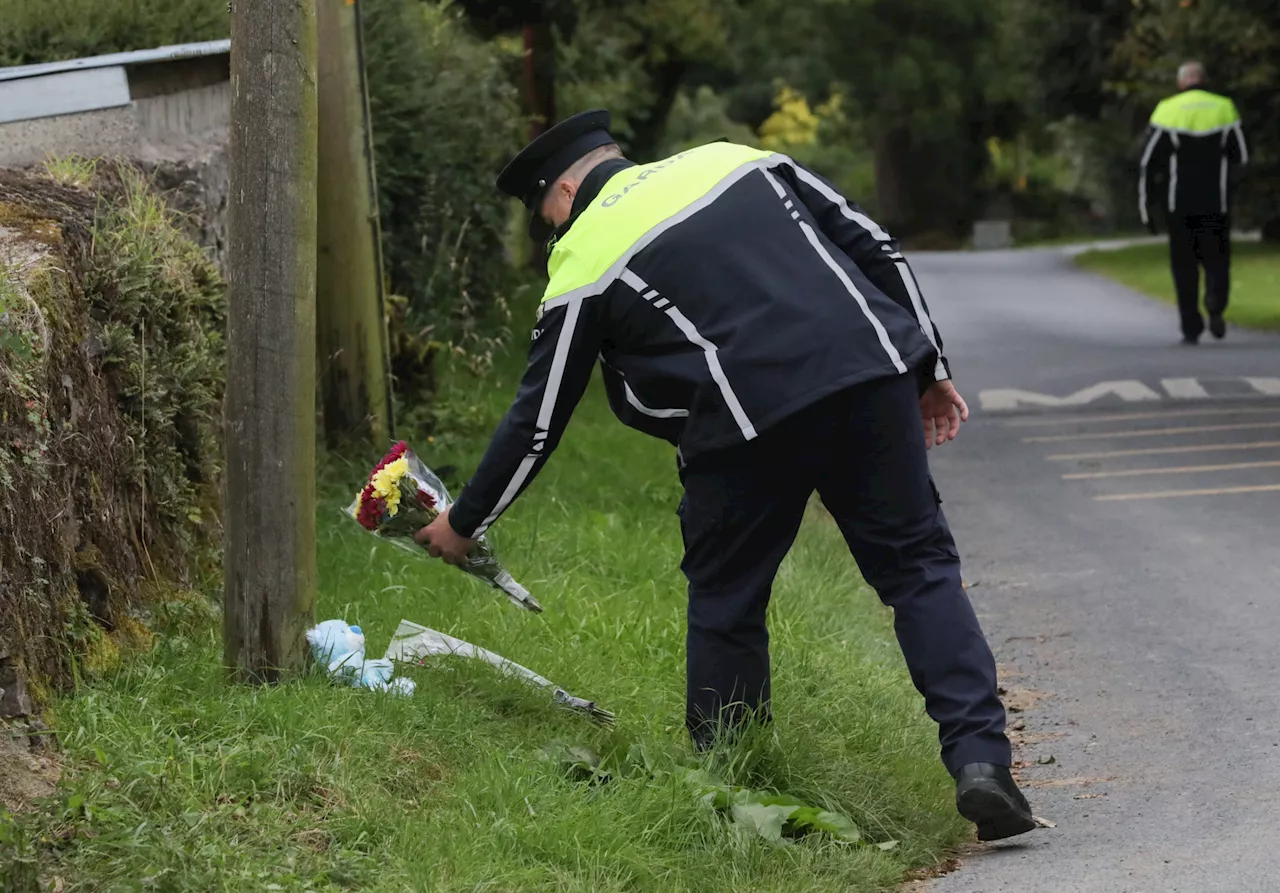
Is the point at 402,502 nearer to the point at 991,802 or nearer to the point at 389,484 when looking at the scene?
the point at 389,484

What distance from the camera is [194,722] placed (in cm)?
472

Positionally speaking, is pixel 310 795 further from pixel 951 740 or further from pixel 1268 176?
pixel 1268 176

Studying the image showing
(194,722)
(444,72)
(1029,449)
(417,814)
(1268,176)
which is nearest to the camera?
(417,814)

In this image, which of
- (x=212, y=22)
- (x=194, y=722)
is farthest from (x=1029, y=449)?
(x=194, y=722)

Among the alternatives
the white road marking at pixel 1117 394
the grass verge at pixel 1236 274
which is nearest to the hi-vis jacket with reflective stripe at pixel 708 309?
the white road marking at pixel 1117 394

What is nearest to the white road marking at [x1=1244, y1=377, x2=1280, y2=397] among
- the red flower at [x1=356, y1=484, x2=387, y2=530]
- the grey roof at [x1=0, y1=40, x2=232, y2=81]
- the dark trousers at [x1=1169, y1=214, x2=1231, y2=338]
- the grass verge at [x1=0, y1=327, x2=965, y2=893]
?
the dark trousers at [x1=1169, y1=214, x2=1231, y2=338]

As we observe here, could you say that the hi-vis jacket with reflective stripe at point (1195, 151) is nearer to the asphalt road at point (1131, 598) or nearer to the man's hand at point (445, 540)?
the asphalt road at point (1131, 598)

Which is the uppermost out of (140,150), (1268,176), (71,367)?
(140,150)

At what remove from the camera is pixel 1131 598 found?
7562mm

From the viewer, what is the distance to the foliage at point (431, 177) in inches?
472

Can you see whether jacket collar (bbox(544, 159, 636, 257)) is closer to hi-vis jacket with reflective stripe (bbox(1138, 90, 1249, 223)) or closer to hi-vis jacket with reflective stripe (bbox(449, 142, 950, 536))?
hi-vis jacket with reflective stripe (bbox(449, 142, 950, 536))

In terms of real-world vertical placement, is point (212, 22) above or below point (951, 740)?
above

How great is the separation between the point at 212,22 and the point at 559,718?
5756mm

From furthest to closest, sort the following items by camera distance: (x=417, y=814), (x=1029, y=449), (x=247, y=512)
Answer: (x=1029, y=449), (x=247, y=512), (x=417, y=814)
